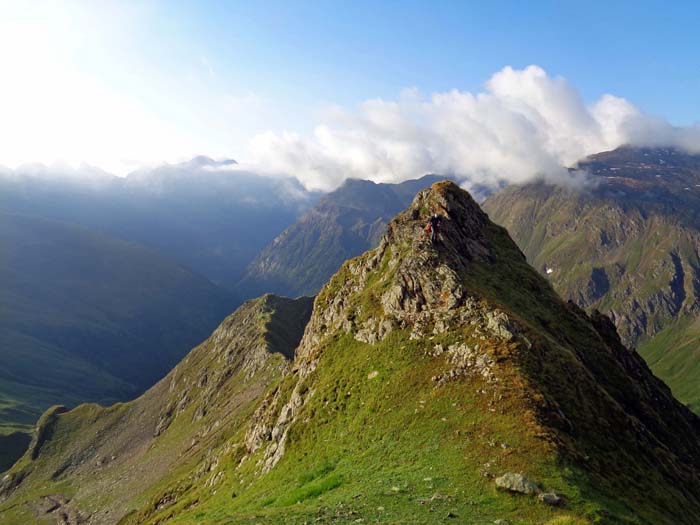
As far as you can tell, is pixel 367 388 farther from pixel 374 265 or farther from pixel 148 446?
pixel 148 446

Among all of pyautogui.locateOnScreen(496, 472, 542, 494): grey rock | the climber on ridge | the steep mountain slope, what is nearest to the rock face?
pyautogui.locateOnScreen(496, 472, 542, 494): grey rock

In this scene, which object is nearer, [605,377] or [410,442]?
[410,442]

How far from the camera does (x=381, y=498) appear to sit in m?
37.0

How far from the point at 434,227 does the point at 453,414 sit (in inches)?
1570

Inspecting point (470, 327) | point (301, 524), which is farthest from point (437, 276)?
point (301, 524)

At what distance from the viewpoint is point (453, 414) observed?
161 feet

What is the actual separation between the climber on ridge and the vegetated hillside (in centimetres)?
199

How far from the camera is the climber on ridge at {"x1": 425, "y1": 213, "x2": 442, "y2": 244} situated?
81.1 meters

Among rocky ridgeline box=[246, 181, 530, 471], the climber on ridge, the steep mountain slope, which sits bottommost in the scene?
the steep mountain slope

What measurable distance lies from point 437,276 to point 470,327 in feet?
41.0

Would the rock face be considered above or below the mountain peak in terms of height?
below

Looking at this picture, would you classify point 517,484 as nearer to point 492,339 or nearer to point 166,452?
point 492,339

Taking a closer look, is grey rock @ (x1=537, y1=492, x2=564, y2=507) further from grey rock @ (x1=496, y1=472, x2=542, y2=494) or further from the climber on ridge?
the climber on ridge

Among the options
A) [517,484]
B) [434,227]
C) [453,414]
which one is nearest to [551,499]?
[517,484]
